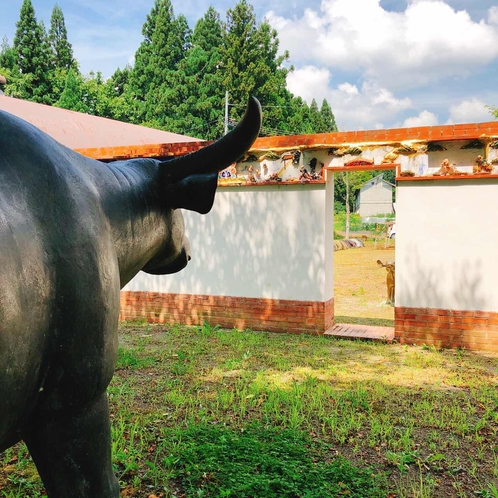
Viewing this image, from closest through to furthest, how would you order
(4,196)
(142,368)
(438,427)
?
(4,196)
(438,427)
(142,368)

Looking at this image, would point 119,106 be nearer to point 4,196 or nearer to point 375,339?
point 375,339

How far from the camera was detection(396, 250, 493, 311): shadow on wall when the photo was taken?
7.02 meters

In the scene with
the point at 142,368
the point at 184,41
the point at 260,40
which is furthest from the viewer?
the point at 184,41

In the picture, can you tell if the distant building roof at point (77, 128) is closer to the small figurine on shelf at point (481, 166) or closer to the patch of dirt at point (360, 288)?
the patch of dirt at point (360, 288)

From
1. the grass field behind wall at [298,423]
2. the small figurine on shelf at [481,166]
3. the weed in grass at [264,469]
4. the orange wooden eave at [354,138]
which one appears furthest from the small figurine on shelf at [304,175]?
the weed in grass at [264,469]

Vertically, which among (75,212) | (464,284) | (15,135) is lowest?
(464,284)

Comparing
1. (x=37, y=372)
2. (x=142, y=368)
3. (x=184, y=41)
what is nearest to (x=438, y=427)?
(x=142, y=368)

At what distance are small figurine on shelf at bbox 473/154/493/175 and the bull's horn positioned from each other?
6137 mm

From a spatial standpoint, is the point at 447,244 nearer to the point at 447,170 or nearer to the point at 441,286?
the point at 441,286

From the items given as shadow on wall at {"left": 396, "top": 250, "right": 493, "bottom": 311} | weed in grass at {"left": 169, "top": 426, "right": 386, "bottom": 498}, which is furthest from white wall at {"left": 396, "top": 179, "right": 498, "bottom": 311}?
weed in grass at {"left": 169, "top": 426, "right": 386, "bottom": 498}

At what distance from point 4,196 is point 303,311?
6.98 metres

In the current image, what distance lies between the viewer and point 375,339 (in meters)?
7.75

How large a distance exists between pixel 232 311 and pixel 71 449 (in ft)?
23.5

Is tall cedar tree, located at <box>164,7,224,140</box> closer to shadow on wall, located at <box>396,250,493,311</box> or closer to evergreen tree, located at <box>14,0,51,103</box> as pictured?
evergreen tree, located at <box>14,0,51,103</box>
